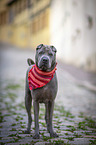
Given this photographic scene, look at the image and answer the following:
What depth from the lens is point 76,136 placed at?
371 centimetres

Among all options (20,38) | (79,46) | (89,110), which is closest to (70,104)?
(89,110)

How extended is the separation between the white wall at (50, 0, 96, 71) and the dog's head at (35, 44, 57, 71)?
28.1 feet

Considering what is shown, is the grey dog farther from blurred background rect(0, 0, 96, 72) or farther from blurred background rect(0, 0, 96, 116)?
blurred background rect(0, 0, 96, 72)

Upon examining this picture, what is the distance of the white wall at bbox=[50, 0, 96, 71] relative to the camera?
12.1 m

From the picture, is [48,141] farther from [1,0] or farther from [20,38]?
[1,0]

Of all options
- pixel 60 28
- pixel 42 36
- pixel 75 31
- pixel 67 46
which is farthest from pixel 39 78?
pixel 42 36

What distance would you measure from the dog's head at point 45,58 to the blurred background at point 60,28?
8578mm

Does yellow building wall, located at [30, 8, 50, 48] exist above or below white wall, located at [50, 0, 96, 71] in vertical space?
above

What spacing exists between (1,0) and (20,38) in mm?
9344

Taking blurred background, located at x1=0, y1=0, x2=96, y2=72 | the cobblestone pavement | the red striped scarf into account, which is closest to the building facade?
blurred background, located at x1=0, y1=0, x2=96, y2=72

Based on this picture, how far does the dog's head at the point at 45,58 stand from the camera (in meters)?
3.21

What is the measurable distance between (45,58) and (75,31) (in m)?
12.3

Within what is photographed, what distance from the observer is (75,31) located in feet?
49.5

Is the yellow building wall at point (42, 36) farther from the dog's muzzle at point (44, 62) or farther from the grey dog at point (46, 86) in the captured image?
the dog's muzzle at point (44, 62)
